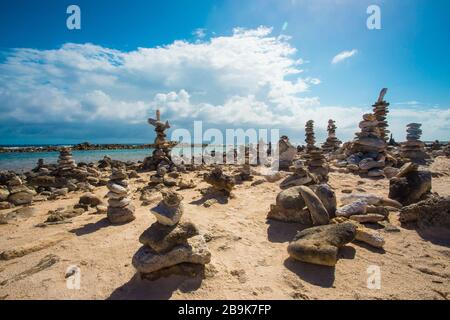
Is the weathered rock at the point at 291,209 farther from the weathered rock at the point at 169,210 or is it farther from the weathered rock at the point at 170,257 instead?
the weathered rock at the point at 169,210

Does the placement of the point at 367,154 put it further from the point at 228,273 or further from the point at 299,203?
the point at 228,273

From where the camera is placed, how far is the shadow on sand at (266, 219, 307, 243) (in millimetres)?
5945

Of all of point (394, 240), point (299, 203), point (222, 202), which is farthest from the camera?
point (222, 202)

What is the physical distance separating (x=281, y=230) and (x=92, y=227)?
17.2ft

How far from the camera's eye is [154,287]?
392cm

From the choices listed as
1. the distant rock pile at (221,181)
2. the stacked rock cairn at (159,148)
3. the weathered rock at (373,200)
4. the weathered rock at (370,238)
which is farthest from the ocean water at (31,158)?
the weathered rock at (370,238)

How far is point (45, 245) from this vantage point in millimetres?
5340

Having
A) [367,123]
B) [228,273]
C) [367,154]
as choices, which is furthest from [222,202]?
[367,123]

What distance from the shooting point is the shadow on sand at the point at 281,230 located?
19.5 feet

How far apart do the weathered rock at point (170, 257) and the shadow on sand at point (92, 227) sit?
110 inches

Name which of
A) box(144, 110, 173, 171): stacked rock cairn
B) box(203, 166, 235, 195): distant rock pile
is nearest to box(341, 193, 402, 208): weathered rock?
box(203, 166, 235, 195): distant rock pile

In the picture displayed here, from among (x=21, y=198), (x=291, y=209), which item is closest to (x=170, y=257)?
(x=291, y=209)

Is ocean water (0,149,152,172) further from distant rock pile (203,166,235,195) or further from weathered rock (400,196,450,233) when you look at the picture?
weathered rock (400,196,450,233)

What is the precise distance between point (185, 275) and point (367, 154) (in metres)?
15.2
